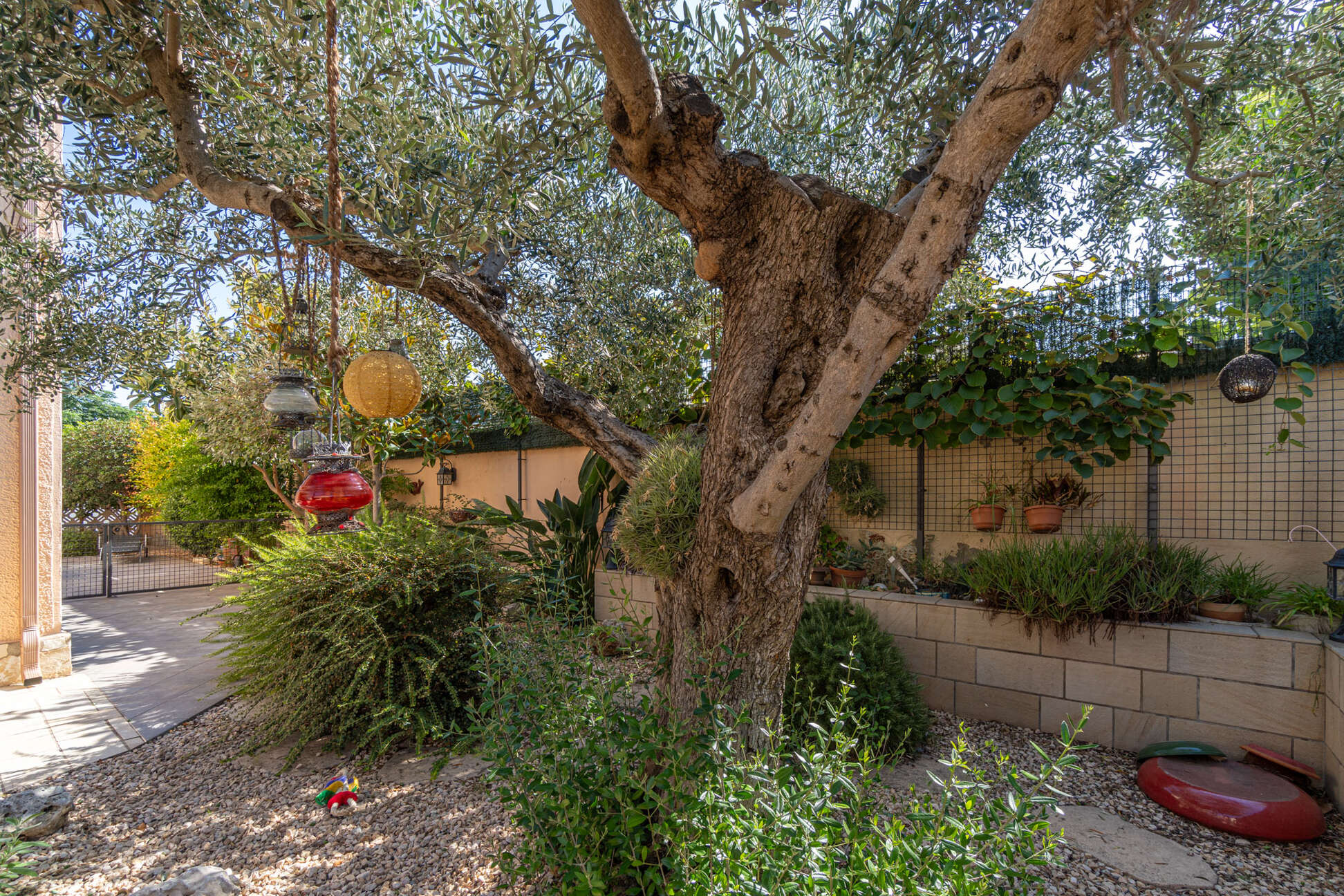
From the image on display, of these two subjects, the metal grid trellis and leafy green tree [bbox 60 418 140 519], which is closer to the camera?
the metal grid trellis

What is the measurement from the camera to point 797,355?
230 cm

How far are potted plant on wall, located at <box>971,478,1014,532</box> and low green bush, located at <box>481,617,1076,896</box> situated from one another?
2.48 meters

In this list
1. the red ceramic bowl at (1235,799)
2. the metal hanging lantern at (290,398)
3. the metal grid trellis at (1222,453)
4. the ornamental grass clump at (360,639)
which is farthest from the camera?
the metal grid trellis at (1222,453)

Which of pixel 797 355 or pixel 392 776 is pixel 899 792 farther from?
pixel 392 776

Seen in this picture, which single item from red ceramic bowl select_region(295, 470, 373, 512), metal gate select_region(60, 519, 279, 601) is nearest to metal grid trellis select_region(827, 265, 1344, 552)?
red ceramic bowl select_region(295, 470, 373, 512)

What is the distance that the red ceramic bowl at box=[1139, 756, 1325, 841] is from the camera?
8.26 ft

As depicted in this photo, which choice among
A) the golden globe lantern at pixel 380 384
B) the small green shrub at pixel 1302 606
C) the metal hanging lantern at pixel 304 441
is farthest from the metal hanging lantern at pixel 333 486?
the small green shrub at pixel 1302 606

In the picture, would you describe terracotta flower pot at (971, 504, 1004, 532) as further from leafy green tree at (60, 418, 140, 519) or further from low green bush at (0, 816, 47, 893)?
leafy green tree at (60, 418, 140, 519)

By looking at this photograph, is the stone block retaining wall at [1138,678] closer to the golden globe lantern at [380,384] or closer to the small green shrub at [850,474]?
the small green shrub at [850,474]

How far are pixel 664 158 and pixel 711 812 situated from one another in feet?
6.72

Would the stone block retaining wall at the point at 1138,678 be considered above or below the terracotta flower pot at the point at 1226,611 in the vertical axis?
below

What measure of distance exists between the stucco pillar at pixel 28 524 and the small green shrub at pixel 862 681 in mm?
5453

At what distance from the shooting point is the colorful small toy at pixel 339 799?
9.23 feet

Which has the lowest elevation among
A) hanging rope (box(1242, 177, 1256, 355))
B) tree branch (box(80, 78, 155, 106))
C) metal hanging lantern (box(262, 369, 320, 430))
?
metal hanging lantern (box(262, 369, 320, 430))
